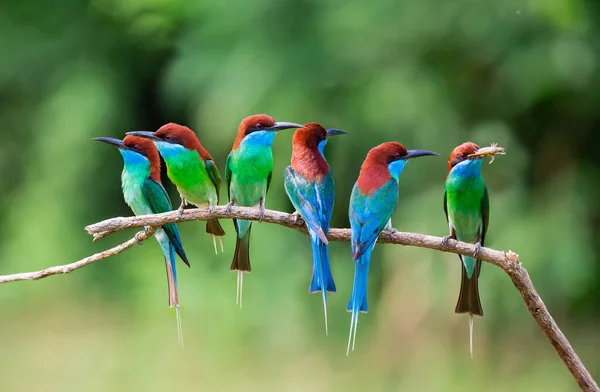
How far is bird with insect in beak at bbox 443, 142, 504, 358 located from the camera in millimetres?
1401

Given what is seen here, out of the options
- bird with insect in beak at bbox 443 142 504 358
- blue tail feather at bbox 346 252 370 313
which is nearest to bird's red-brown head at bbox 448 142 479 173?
bird with insect in beak at bbox 443 142 504 358

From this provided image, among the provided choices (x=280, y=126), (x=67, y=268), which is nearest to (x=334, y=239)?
(x=280, y=126)

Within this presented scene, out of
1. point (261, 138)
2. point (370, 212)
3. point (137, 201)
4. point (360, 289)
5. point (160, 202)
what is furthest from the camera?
point (137, 201)

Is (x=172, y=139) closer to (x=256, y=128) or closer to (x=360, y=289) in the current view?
(x=256, y=128)

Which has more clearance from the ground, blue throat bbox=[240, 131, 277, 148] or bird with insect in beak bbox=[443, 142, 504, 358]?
blue throat bbox=[240, 131, 277, 148]

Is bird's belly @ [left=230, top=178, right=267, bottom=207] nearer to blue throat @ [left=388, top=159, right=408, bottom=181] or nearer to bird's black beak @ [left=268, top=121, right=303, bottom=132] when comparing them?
bird's black beak @ [left=268, top=121, right=303, bottom=132]

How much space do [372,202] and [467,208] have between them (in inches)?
9.5

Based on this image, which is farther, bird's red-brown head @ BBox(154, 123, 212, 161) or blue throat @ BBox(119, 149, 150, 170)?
blue throat @ BBox(119, 149, 150, 170)

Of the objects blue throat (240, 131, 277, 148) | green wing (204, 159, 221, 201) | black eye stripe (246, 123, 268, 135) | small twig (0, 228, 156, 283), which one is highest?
black eye stripe (246, 123, 268, 135)

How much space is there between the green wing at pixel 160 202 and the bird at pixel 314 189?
0.22m

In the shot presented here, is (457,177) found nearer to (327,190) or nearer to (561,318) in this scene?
(327,190)

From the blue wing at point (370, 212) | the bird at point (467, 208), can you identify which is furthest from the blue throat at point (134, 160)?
the bird at point (467, 208)

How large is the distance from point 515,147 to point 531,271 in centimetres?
68

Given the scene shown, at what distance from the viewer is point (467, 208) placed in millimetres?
1541
